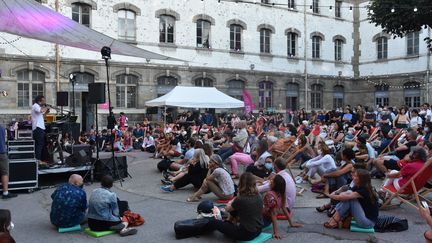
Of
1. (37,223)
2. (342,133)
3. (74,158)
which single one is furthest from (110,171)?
(342,133)

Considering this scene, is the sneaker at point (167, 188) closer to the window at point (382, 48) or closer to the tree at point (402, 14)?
the tree at point (402, 14)

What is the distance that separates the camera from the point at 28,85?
2044 cm

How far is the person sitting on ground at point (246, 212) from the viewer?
5422 millimetres

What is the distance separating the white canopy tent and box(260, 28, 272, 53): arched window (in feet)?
31.9

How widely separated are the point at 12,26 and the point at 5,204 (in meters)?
4.47

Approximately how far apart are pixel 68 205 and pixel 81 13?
1776 centimetres

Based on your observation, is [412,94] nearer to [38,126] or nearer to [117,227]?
[38,126]

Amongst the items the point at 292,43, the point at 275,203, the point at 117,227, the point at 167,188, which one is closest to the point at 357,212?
the point at 275,203

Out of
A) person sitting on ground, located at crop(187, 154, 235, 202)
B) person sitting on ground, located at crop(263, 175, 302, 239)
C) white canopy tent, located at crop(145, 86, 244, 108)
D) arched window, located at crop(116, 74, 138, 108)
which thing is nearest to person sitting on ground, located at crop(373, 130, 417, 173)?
person sitting on ground, located at crop(187, 154, 235, 202)

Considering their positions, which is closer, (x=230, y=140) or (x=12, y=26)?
(x=12, y=26)

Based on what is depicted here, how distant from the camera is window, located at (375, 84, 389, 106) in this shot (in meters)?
29.6

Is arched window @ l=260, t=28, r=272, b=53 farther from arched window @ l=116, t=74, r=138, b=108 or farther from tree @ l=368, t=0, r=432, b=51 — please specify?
arched window @ l=116, t=74, r=138, b=108

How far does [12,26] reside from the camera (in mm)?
9992

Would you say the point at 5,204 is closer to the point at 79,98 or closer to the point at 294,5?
the point at 79,98
